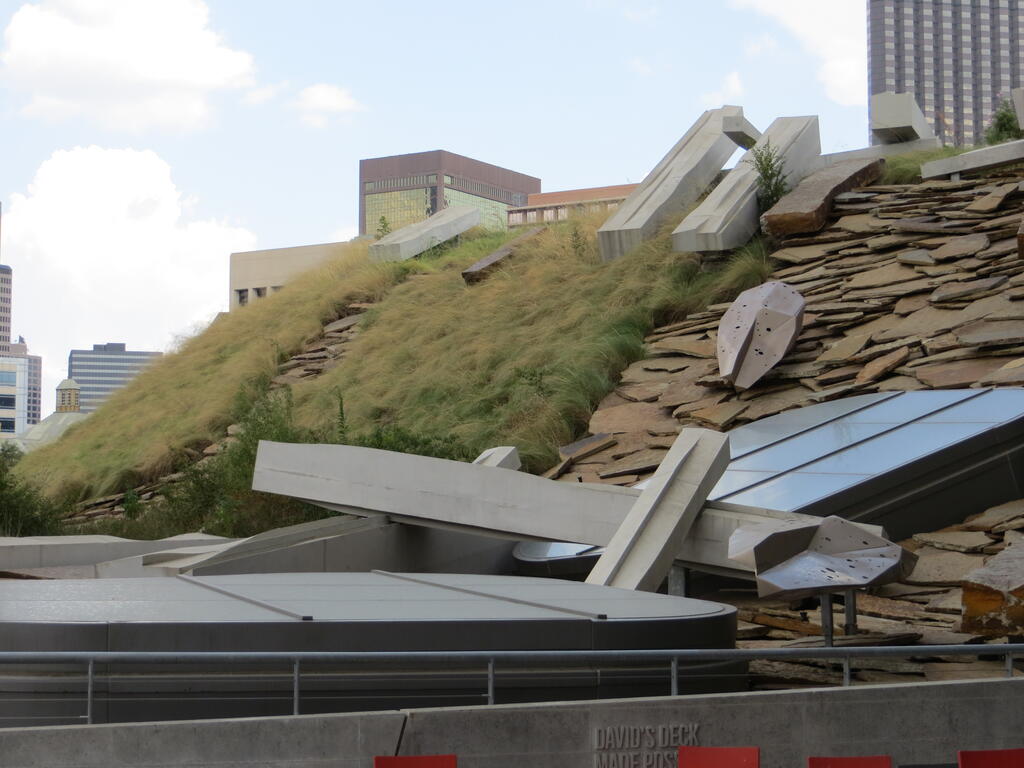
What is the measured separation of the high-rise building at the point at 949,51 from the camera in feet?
649

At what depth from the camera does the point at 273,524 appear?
12648 mm

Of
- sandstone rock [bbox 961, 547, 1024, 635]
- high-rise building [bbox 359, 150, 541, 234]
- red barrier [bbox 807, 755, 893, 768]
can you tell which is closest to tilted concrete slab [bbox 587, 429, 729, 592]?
sandstone rock [bbox 961, 547, 1024, 635]

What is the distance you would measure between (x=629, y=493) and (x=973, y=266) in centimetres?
775

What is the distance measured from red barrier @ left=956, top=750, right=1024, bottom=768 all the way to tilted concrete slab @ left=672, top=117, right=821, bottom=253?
1239cm

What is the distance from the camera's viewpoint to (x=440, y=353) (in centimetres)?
1923

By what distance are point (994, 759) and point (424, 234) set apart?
23.4 meters

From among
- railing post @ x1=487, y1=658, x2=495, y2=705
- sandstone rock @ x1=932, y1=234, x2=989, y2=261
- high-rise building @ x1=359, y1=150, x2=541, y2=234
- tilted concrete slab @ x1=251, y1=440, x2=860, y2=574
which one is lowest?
railing post @ x1=487, y1=658, x2=495, y2=705

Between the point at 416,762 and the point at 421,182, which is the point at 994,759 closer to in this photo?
the point at 416,762

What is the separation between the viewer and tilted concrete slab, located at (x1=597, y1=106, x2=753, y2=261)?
19469 millimetres

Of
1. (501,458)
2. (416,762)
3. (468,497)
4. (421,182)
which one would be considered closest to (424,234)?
(501,458)

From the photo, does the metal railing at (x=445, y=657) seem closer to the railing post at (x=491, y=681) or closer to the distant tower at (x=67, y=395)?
the railing post at (x=491, y=681)

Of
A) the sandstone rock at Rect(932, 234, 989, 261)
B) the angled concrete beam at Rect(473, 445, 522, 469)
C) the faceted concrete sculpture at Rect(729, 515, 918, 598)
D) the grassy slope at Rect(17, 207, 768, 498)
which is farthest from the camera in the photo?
the grassy slope at Rect(17, 207, 768, 498)

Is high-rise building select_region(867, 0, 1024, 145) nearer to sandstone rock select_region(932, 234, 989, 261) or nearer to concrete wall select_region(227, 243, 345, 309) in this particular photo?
concrete wall select_region(227, 243, 345, 309)

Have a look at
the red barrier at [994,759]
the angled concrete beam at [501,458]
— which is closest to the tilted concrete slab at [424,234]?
the angled concrete beam at [501,458]
